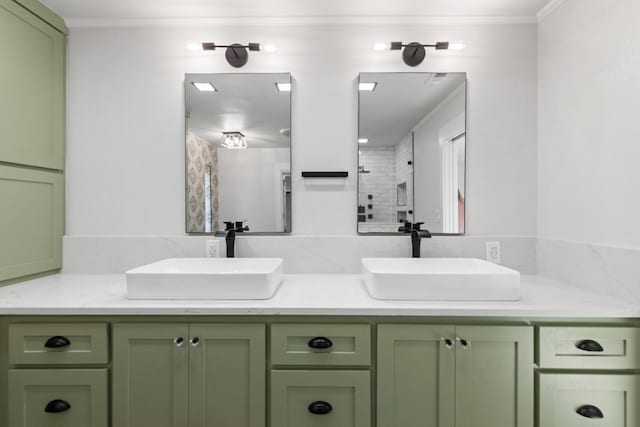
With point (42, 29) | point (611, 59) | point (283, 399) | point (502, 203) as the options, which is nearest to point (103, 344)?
point (283, 399)

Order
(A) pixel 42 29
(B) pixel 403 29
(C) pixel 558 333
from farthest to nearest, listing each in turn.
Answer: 1. (B) pixel 403 29
2. (A) pixel 42 29
3. (C) pixel 558 333

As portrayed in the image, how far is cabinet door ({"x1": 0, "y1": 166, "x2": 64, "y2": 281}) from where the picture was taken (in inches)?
62.3

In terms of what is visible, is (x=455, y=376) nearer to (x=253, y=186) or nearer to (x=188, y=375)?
(x=188, y=375)

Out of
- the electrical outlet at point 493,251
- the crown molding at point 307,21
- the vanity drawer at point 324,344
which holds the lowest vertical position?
the vanity drawer at point 324,344

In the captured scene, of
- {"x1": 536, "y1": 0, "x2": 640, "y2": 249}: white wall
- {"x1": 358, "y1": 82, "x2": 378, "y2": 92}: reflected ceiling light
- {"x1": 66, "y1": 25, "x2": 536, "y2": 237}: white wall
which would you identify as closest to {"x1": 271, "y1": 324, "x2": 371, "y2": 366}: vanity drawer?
{"x1": 66, "y1": 25, "x2": 536, "y2": 237}: white wall

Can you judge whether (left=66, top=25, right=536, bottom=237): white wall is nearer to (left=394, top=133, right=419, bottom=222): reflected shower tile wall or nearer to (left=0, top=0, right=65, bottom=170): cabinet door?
(left=0, top=0, right=65, bottom=170): cabinet door

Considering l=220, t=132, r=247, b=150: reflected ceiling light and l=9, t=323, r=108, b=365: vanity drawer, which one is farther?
l=220, t=132, r=247, b=150: reflected ceiling light

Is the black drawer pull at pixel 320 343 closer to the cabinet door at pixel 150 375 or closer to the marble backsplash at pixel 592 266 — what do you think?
the cabinet door at pixel 150 375

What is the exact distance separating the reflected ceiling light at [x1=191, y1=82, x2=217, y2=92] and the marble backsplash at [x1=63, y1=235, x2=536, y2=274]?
34.3 inches

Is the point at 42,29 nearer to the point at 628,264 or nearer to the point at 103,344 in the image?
the point at 103,344

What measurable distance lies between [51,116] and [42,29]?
17.9 inches

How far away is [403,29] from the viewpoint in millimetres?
1906

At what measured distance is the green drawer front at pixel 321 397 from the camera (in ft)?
4.23

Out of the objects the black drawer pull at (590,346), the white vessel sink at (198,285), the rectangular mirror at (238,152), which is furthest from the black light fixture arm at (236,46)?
the black drawer pull at (590,346)
